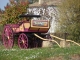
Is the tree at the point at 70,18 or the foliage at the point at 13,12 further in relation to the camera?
the tree at the point at 70,18

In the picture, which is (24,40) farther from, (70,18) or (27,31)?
(70,18)

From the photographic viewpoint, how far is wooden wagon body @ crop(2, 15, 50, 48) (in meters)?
24.4

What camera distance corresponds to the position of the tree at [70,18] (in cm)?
3581

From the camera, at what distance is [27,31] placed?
2456 cm

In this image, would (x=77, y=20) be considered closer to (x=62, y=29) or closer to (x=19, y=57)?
(x=62, y=29)

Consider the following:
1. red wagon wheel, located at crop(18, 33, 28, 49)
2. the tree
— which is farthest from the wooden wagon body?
the tree

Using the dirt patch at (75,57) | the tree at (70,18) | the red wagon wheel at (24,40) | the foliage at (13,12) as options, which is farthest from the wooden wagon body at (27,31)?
the tree at (70,18)

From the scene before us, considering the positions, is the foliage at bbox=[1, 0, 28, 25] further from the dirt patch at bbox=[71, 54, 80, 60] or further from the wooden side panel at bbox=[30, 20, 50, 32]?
the dirt patch at bbox=[71, 54, 80, 60]

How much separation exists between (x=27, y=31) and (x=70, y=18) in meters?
12.7

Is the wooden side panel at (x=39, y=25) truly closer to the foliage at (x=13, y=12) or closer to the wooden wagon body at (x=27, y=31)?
the wooden wagon body at (x=27, y=31)

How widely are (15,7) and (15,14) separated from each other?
1166mm

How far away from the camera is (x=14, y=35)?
26109 millimetres

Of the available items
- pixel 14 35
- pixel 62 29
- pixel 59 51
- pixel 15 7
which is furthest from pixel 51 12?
pixel 59 51

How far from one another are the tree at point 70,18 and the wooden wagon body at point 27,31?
10109 mm
